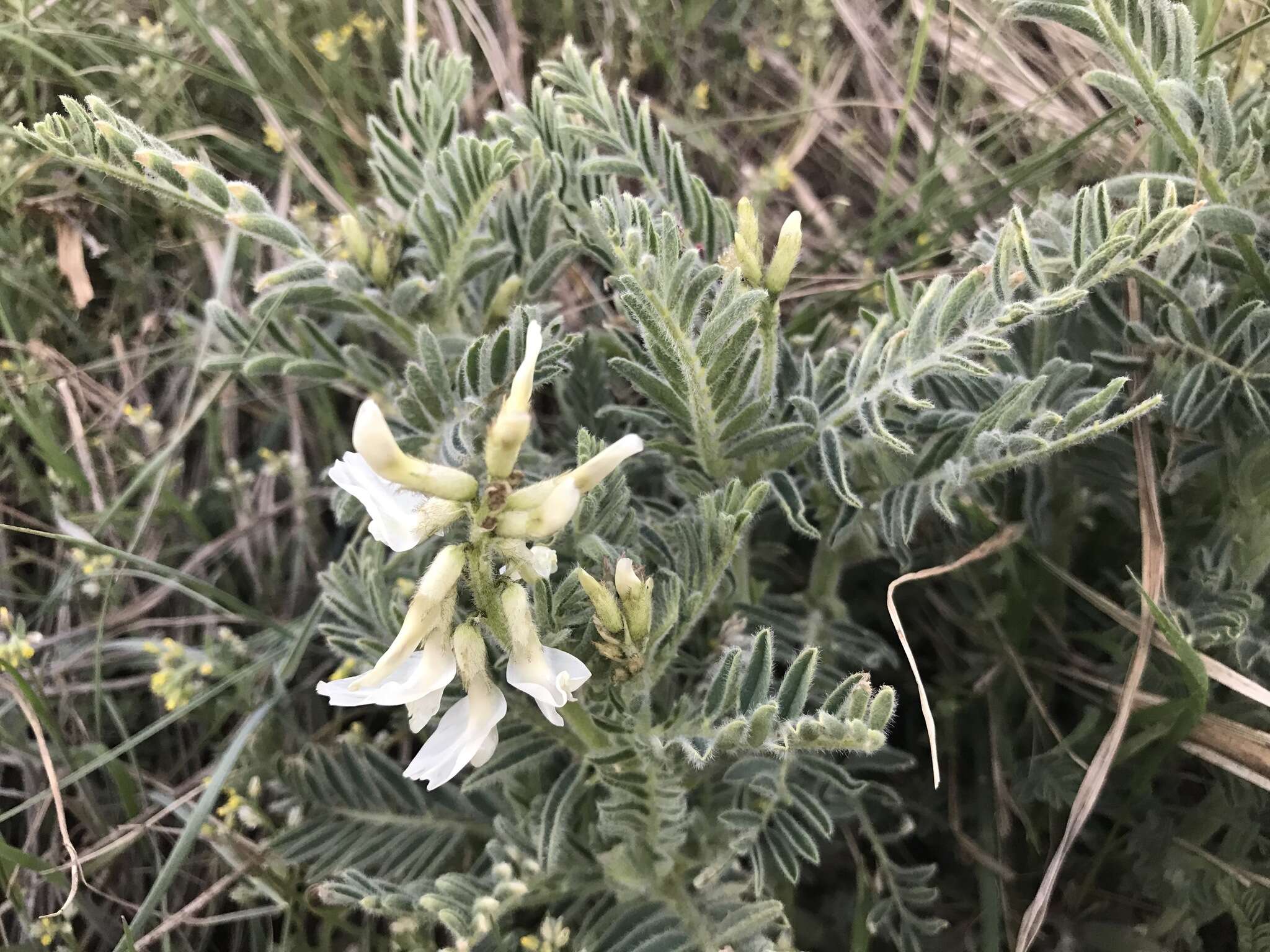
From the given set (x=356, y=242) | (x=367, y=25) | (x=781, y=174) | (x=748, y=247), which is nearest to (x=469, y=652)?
(x=748, y=247)

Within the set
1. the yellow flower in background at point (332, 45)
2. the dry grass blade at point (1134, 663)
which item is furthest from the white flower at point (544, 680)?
the yellow flower in background at point (332, 45)

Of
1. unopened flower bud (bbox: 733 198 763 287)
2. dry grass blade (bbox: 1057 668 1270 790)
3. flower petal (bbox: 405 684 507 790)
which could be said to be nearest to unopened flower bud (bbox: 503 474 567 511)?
flower petal (bbox: 405 684 507 790)

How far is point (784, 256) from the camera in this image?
1177mm

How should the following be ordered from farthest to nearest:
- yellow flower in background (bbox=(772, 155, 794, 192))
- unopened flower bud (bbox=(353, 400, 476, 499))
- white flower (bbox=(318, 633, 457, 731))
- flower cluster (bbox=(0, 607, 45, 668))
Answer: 1. yellow flower in background (bbox=(772, 155, 794, 192))
2. flower cluster (bbox=(0, 607, 45, 668))
3. white flower (bbox=(318, 633, 457, 731))
4. unopened flower bud (bbox=(353, 400, 476, 499))

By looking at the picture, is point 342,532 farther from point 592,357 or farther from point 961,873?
point 961,873

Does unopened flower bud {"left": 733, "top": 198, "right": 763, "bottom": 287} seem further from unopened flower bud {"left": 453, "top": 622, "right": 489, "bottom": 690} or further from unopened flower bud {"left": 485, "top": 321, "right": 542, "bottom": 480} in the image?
unopened flower bud {"left": 453, "top": 622, "right": 489, "bottom": 690}

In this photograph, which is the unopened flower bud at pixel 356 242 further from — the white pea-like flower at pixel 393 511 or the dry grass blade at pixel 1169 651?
the dry grass blade at pixel 1169 651

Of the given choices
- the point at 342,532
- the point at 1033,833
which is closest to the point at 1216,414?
the point at 1033,833

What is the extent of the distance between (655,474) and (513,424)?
0.85 metres

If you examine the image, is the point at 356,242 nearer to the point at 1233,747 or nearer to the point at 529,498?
the point at 529,498

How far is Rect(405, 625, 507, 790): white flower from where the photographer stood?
0.94 m

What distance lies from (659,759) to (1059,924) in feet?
2.94

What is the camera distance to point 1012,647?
171 cm

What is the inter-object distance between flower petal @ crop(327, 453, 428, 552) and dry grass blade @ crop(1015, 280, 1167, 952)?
3.32ft
